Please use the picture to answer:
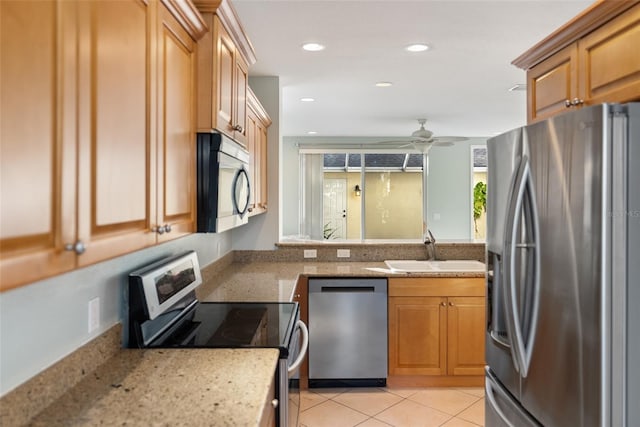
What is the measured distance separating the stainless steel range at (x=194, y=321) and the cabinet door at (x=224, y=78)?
659 mm

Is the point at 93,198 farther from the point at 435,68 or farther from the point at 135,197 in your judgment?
the point at 435,68

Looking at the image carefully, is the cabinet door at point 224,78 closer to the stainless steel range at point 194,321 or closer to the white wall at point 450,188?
the stainless steel range at point 194,321

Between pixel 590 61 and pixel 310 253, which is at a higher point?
pixel 590 61

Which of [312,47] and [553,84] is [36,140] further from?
[312,47]

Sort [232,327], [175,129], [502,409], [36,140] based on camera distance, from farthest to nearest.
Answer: [502,409], [232,327], [175,129], [36,140]

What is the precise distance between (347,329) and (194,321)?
1627 mm

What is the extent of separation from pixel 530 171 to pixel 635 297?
58cm

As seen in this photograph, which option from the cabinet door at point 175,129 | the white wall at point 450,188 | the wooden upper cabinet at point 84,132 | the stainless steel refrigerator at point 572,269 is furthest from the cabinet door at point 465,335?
the white wall at point 450,188

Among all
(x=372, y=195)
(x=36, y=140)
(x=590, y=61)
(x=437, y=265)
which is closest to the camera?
(x=36, y=140)

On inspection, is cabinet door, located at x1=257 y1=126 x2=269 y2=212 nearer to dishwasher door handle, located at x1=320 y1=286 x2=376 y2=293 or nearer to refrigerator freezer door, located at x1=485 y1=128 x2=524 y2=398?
dishwasher door handle, located at x1=320 y1=286 x2=376 y2=293

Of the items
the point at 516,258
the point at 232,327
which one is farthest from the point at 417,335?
the point at 232,327

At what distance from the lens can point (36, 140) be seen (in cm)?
74

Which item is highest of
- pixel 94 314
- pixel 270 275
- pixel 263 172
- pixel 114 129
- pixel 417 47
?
pixel 417 47

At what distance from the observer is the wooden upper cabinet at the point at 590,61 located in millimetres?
1561
